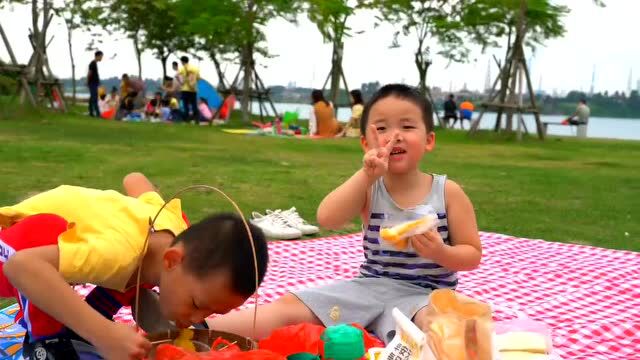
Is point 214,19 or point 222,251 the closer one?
point 222,251

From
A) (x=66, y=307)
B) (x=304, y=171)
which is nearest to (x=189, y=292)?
(x=66, y=307)

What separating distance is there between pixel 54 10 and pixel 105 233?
16.7m

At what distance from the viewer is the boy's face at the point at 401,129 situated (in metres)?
2.54

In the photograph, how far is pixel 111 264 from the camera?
1.90 metres

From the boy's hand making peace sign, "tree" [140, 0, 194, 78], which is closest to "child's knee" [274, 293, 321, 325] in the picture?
the boy's hand making peace sign

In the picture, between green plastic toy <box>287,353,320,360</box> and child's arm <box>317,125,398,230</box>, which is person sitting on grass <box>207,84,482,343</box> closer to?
child's arm <box>317,125,398,230</box>

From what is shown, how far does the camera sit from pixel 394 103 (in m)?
2.57

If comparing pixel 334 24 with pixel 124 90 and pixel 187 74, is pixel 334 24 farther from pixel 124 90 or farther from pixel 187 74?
pixel 124 90

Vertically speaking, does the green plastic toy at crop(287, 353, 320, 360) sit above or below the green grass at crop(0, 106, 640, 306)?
above

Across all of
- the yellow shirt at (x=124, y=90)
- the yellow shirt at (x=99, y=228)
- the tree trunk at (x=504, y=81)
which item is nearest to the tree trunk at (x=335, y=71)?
the tree trunk at (x=504, y=81)

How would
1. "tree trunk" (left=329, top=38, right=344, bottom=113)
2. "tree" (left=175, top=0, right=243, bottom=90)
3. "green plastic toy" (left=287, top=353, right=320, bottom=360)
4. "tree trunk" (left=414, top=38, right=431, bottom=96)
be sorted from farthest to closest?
"tree trunk" (left=414, top=38, right=431, bottom=96) < "tree trunk" (left=329, top=38, right=344, bottom=113) < "tree" (left=175, top=0, right=243, bottom=90) < "green plastic toy" (left=287, top=353, right=320, bottom=360)

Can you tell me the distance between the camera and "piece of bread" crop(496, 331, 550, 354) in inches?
81.7

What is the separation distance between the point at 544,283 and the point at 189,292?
2342mm

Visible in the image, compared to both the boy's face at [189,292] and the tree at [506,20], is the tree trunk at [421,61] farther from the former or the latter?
the boy's face at [189,292]
